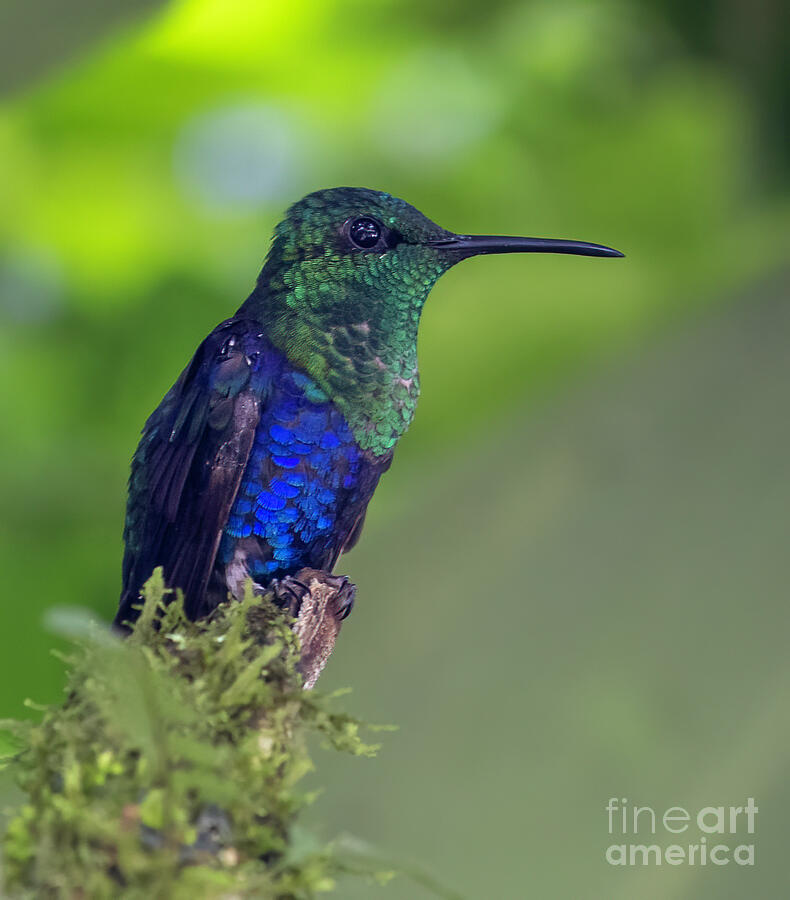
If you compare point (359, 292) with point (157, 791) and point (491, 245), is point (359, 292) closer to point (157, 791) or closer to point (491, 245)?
point (491, 245)

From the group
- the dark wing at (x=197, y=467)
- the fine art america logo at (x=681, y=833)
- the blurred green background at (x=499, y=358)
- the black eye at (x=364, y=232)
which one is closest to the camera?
the dark wing at (x=197, y=467)

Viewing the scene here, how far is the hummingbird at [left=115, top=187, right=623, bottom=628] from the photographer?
1.98 m

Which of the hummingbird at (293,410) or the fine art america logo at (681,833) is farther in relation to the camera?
the fine art america logo at (681,833)

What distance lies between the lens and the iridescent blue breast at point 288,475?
2.00 meters

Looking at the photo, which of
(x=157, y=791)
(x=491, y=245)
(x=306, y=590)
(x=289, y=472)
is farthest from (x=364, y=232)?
(x=157, y=791)

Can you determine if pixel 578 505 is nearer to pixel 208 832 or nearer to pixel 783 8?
pixel 783 8

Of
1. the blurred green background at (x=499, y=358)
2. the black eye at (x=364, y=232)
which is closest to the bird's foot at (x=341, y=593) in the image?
the black eye at (x=364, y=232)

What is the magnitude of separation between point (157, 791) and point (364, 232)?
4.57 feet

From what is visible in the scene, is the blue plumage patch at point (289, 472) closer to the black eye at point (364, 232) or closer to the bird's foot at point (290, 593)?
the bird's foot at point (290, 593)

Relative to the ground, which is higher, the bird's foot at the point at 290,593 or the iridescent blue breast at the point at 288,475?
the iridescent blue breast at the point at 288,475

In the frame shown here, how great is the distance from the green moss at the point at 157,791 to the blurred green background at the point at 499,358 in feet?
6.56

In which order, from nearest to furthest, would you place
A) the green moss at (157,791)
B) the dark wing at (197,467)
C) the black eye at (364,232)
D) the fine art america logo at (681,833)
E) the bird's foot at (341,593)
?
the green moss at (157,791) < the bird's foot at (341,593) < the dark wing at (197,467) < the black eye at (364,232) < the fine art america logo at (681,833)

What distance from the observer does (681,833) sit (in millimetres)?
2955

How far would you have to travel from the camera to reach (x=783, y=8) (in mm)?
3822
